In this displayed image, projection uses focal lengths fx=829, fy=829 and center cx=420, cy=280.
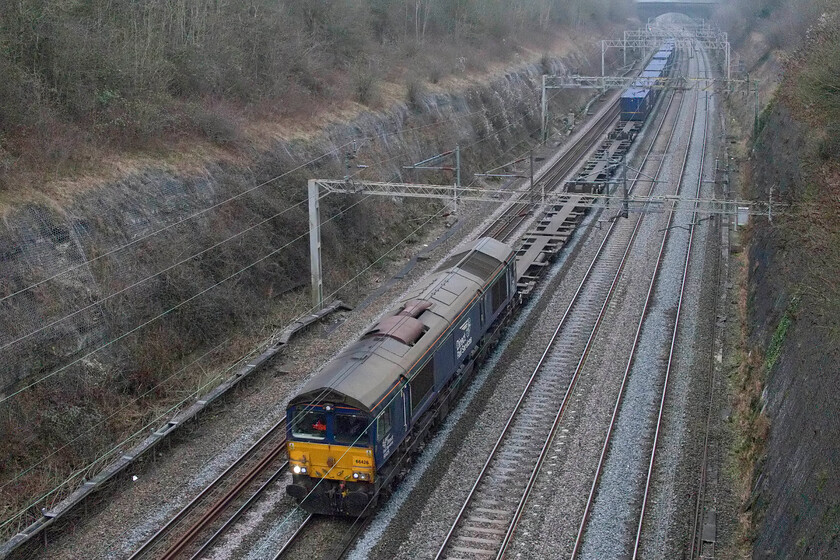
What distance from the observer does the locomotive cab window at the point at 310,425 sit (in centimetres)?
1515

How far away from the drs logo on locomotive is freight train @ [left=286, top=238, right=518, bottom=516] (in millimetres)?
24

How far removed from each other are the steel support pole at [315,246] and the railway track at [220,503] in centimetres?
819

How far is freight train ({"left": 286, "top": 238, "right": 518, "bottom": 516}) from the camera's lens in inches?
593

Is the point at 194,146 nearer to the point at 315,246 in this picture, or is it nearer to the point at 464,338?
the point at 315,246

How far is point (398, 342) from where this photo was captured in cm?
1714

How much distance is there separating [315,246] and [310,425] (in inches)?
452

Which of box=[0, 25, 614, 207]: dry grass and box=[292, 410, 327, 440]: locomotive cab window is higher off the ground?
box=[0, 25, 614, 207]: dry grass

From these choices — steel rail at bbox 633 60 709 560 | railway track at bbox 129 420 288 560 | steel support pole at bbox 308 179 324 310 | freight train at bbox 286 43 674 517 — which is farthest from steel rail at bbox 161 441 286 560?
steel support pole at bbox 308 179 324 310

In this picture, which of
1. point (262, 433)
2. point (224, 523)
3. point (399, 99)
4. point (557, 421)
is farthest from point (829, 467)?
point (399, 99)

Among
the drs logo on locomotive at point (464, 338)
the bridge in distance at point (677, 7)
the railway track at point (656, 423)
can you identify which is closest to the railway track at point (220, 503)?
the drs logo on locomotive at point (464, 338)

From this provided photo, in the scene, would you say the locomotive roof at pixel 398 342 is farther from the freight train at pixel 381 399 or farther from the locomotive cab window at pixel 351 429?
the locomotive cab window at pixel 351 429

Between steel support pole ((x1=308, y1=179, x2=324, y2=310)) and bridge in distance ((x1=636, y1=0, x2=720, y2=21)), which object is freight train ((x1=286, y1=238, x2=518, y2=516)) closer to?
steel support pole ((x1=308, y1=179, x2=324, y2=310))

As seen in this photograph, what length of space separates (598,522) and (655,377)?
6.81 meters

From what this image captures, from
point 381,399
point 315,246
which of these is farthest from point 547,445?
point 315,246
